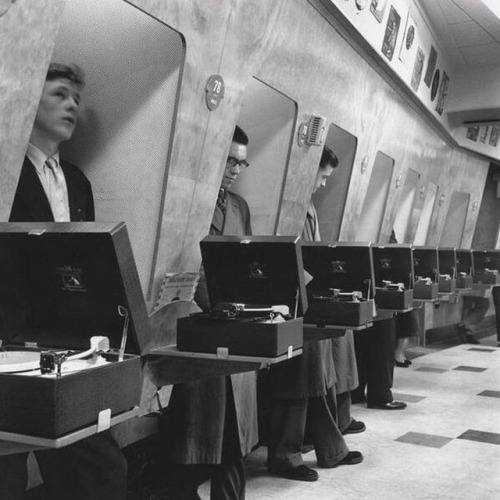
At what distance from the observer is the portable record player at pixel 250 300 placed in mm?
2229

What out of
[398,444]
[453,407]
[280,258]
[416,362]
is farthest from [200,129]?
[416,362]

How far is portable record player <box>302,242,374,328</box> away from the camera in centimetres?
315

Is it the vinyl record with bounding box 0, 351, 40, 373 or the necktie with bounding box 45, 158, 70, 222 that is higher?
the necktie with bounding box 45, 158, 70, 222

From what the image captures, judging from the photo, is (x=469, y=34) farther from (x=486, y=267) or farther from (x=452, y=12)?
(x=486, y=267)

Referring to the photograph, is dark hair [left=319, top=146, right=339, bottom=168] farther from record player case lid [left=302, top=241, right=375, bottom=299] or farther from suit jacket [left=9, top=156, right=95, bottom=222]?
suit jacket [left=9, top=156, right=95, bottom=222]

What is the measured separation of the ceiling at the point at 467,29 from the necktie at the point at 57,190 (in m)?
4.42

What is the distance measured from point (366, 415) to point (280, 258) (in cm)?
299

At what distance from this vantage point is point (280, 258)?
2387 millimetres

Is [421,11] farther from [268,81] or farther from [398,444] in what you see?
[398,444]

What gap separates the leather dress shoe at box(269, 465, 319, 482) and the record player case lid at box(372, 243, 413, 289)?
1372 millimetres

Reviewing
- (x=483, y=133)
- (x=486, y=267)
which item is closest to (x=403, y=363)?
(x=486, y=267)

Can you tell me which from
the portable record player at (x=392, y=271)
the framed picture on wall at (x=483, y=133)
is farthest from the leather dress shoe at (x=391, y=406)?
the framed picture on wall at (x=483, y=133)

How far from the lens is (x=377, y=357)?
16.6 ft

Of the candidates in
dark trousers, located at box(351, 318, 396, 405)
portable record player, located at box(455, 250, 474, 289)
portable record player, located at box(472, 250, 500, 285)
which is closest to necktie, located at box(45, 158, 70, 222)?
dark trousers, located at box(351, 318, 396, 405)
